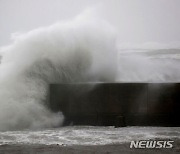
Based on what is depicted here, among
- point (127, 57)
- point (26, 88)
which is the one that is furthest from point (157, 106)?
point (127, 57)

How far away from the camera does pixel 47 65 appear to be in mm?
8625

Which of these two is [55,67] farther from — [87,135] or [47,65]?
[87,135]

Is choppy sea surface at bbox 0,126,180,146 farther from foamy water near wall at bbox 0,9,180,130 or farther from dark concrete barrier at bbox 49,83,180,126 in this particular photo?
foamy water near wall at bbox 0,9,180,130

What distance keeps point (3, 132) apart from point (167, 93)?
3.78 meters

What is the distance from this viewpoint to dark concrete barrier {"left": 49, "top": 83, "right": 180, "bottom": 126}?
742cm

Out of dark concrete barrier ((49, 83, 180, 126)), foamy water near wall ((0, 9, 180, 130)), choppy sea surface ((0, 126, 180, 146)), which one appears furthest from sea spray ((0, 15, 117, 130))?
choppy sea surface ((0, 126, 180, 146))

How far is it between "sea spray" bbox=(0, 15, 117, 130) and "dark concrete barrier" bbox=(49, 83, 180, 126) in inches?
14.3

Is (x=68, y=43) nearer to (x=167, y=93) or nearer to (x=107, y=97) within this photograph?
(x=107, y=97)

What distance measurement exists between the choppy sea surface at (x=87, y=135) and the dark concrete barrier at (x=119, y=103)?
424mm

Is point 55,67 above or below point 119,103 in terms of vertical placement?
above

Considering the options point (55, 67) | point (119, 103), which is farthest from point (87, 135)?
point (55, 67)

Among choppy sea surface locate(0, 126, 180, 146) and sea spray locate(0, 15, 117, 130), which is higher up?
sea spray locate(0, 15, 117, 130)

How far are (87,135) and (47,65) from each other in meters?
3.16

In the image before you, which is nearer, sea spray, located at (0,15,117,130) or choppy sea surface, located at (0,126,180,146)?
choppy sea surface, located at (0,126,180,146)
